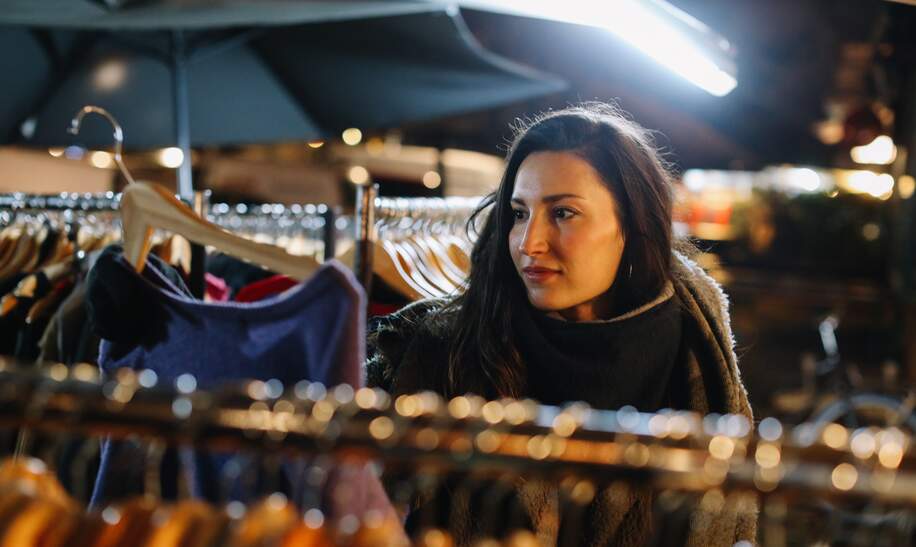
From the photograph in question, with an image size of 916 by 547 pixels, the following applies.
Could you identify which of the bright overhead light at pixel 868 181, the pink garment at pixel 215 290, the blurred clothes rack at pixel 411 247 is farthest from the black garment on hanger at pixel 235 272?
the bright overhead light at pixel 868 181

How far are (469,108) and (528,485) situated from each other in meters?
3.21

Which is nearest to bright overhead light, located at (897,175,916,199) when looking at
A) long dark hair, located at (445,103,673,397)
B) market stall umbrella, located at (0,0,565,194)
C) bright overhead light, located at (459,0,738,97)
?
market stall umbrella, located at (0,0,565,194)

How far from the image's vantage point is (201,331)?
1355mm

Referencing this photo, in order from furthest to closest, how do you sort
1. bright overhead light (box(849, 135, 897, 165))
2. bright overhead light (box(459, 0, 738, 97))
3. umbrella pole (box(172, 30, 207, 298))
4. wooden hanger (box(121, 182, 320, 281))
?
bright overhead light (box(849, 135, 897, 165)) → umbrella pole (box(172, 30, 207, 298)) → bright overhead light (box(459, 0, 738, 97)) → wooden hanger (box(121, 182, 320, 281))

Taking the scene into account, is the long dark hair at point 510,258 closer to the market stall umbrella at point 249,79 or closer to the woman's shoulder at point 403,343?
the woman's shoulder at point 403,343

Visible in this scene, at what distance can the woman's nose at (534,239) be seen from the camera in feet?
5.85

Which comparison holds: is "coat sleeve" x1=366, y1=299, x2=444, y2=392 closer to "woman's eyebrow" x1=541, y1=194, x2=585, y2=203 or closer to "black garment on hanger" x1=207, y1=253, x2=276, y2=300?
"woman's eyebrow" x1=541, y1=194, x2=585, y2=203

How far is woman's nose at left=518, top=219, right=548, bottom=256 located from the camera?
1784 mm

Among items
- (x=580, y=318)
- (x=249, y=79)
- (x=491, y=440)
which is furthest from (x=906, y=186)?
(x=491, y=440)

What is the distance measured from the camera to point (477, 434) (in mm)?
872

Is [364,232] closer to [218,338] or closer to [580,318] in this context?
[580,318]

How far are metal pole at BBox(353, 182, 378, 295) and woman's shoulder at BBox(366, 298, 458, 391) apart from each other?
10 cm

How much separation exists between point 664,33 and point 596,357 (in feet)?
2.21

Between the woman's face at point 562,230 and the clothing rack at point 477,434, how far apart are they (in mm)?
882
